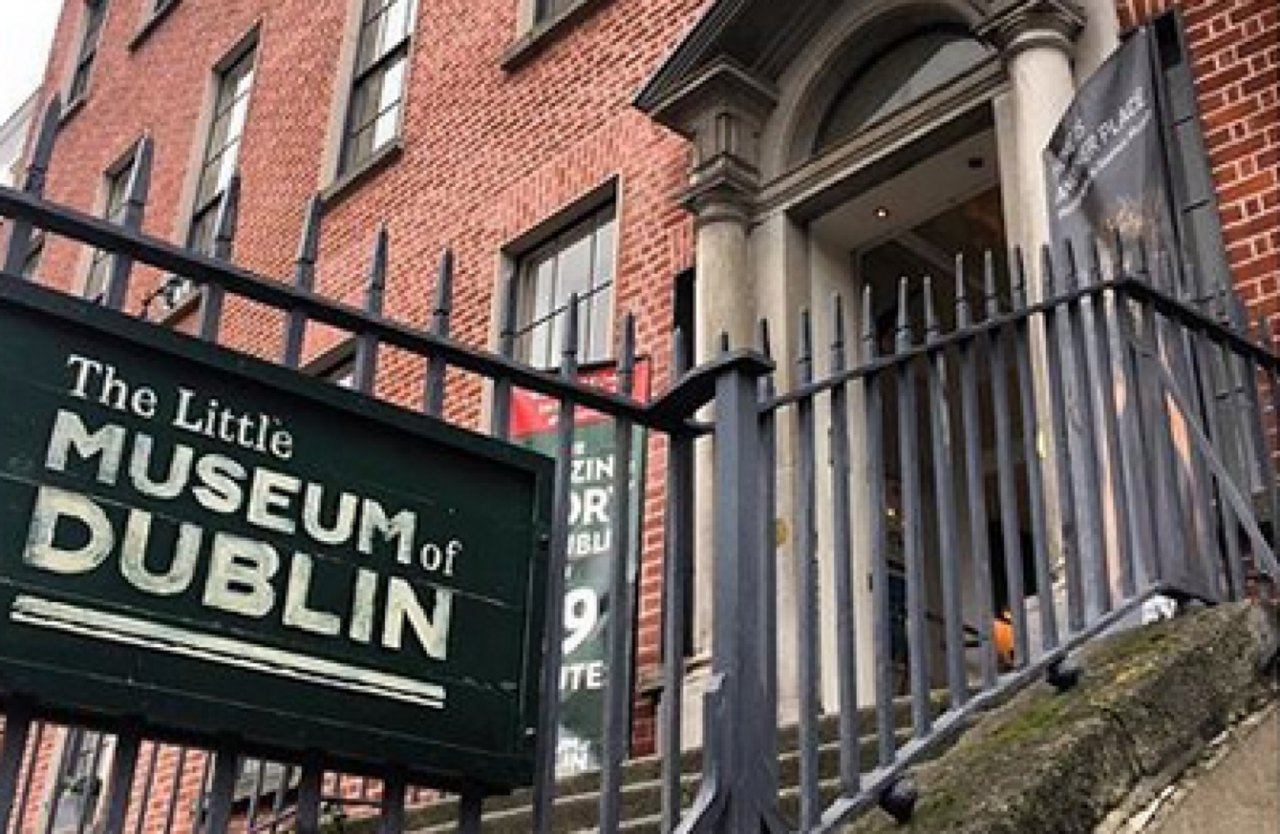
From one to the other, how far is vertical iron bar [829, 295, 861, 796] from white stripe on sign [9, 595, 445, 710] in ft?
2.68

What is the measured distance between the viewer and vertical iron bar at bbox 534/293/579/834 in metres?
2.52

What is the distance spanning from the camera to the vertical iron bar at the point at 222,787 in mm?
2197

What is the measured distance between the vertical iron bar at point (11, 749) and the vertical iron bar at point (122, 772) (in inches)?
5.2

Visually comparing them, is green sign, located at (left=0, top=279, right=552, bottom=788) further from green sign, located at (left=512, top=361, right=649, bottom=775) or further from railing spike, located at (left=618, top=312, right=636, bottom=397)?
green sign, located at (left=512, top=361, right=649, bottom=775)

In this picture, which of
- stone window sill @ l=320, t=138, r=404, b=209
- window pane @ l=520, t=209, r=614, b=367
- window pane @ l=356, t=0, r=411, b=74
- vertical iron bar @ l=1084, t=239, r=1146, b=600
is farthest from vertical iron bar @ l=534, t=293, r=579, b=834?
window pane @ l=356, t=0, r=411, b=74

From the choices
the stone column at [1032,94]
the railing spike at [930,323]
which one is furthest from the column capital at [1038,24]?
the railing spike at [930,323]

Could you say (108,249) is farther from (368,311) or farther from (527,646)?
(527,646)

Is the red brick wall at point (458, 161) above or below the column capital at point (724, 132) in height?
above

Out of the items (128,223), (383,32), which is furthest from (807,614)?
(383,32)

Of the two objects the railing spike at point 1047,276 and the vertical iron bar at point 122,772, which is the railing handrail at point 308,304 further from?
the railing spike at point 1047,276

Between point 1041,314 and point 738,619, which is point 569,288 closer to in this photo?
point 1041,314

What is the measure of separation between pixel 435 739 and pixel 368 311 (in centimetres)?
77

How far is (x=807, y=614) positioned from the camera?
2893 millimetres

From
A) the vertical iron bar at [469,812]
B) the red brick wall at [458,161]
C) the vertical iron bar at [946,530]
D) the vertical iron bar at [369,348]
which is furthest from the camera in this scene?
the red brick wall at [458,161]
